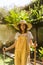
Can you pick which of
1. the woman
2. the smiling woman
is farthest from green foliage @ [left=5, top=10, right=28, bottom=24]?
the woman

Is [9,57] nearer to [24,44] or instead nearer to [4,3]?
[4,3]

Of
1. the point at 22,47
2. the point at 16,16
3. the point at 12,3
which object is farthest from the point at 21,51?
the point at 12,3

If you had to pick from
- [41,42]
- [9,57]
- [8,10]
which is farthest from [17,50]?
[8,10]

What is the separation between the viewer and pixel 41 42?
5.86 meters

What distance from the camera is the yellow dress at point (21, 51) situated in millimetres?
2988

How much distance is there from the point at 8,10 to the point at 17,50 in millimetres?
3392

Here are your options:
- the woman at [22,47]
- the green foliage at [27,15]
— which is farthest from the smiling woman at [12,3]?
the woman at [22,47]

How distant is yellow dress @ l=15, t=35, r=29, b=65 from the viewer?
2988 mm

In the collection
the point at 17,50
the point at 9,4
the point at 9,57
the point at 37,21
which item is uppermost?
the point at 9,4

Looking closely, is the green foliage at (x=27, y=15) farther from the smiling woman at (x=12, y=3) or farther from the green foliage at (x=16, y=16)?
the smiling woman at (x=12, y=3)

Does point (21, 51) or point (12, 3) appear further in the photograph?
point (12, 3)

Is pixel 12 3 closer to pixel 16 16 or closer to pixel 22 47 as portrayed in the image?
pixel 16 16

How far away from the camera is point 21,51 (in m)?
3.00

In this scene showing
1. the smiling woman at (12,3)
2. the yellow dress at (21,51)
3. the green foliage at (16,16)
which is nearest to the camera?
the yellow dress at (21,51)
